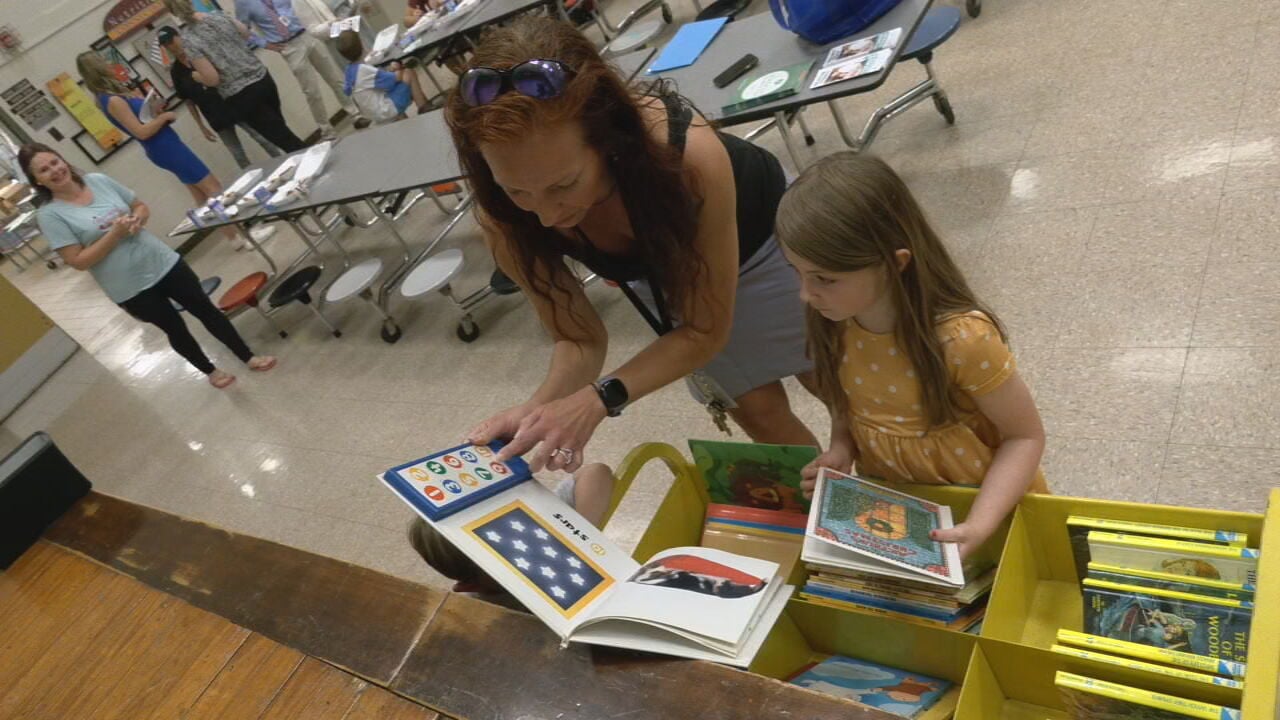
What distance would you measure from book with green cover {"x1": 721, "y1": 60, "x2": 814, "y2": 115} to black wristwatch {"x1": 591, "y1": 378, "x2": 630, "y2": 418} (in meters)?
1.96

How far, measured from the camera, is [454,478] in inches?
51.3

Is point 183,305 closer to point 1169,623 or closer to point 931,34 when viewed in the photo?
point 931,34

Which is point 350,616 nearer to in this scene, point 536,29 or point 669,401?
point 536,29

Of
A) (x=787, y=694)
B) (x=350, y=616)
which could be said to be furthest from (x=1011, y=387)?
(x=350, y=616)

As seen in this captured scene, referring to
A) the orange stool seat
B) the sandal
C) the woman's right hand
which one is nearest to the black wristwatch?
the woman's right hand

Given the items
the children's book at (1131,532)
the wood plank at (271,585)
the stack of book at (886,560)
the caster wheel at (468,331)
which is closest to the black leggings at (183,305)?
the caster wheel at (468,331)

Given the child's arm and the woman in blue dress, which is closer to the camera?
the child's arm

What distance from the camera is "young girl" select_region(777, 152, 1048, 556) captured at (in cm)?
123

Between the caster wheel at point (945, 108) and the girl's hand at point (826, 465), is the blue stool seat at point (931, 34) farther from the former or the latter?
the girl's hand at point (826, 465)

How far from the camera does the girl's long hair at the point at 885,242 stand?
1.22m

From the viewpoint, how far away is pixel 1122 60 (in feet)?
12.0

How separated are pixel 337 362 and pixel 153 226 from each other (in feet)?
13.7

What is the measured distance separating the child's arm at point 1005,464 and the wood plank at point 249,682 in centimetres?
117

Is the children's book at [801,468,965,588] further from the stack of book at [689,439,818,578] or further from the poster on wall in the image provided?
the poster on wall
